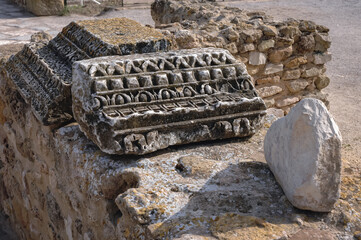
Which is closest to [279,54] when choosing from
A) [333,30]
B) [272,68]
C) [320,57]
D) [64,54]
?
[272,68]

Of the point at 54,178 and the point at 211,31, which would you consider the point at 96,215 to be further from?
the point at 211,31

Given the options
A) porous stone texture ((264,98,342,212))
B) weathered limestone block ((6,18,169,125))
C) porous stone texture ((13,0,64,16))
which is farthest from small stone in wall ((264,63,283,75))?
porous stone texture ((13,0,64,16))

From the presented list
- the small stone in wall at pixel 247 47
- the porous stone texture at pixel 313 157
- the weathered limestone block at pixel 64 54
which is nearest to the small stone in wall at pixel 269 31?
the small stone in wall at pixel 247 47

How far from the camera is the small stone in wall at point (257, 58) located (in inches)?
175

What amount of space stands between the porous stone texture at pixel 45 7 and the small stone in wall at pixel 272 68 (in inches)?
289

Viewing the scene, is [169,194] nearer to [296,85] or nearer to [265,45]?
[265,45]

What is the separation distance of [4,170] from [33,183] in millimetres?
877

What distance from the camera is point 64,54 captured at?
2.93 meters

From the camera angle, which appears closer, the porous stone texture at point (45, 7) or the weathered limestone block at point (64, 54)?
the weathered limestone block at point (64, 54)

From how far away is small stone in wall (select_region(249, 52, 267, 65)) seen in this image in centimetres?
444

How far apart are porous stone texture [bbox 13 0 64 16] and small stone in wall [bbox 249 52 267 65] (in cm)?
735

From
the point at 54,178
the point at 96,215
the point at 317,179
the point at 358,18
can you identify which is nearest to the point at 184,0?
the point at 54,178

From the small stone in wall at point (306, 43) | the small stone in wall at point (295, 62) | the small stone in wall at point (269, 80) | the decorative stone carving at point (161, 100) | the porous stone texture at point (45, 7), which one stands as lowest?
the porous stone texture at point (45, 7)

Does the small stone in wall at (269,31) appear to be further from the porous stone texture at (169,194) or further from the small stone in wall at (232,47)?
the porous stone texture at (169,194)
